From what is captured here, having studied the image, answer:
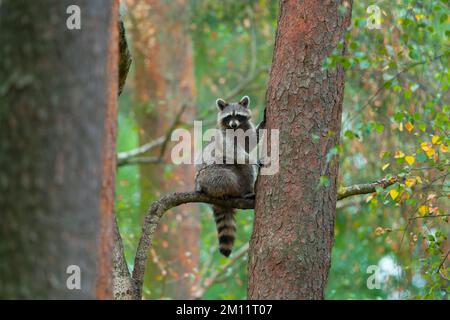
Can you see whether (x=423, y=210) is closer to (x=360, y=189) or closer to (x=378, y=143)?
(x=360, y=189)

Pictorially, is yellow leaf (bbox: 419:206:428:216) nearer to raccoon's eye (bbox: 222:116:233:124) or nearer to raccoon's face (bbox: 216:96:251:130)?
raccoon's face (bbox: 216:96:251:130)

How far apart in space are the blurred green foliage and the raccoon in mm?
1145

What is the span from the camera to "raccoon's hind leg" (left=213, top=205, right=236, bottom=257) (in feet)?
23.0

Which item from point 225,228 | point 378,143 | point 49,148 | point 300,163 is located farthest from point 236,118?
point 49,148

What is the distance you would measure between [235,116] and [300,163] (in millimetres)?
2873

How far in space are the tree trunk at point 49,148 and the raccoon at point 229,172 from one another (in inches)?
145

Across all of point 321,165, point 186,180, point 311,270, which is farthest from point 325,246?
point 186,180

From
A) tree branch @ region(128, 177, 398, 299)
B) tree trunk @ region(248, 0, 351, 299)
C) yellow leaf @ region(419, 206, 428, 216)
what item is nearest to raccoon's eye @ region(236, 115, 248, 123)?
tree branch @ region(128, 177, 398, 299)

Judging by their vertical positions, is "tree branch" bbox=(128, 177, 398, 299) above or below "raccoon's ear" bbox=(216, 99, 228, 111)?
below

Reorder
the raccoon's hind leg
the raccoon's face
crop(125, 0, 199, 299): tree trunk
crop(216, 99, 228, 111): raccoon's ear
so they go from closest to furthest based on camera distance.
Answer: the raccoon's hind leg → the raccoon's face → crop(216, 99, 228, 111): raccoon's ear → crop(125, 0, 199, 299): tree trunk

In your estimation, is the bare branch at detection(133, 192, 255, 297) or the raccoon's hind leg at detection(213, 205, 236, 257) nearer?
the bare branch at detection(133, 192, 255, 297)

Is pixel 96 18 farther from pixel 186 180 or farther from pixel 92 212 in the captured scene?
pixel 186 180

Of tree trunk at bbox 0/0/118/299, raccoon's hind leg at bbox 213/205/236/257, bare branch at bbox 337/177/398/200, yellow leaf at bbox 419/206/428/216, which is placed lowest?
raccoon's hind leg at bbox 213/205/236/257

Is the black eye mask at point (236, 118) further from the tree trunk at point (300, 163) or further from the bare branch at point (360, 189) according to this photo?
the bare branch at point (360, 189)
